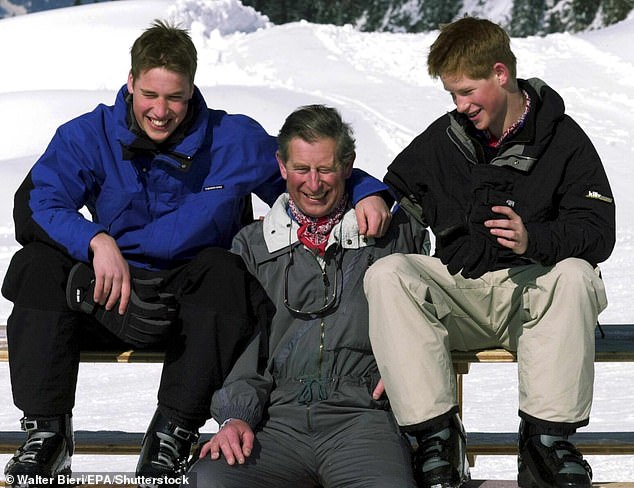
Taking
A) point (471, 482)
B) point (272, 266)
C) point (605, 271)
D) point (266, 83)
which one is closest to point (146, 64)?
point (272, 266)

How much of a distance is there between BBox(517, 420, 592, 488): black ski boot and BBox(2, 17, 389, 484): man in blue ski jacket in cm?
79

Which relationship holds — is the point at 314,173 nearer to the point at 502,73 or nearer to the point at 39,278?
the point at 502,73

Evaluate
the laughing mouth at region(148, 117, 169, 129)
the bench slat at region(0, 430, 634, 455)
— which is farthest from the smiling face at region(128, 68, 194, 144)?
the bench slat at region(0, 430, 634, 455)

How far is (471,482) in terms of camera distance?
3.23m

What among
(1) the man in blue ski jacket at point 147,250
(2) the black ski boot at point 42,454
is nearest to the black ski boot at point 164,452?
(1) the man in blue ski jacket at point 147,250

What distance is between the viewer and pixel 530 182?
11.1ft

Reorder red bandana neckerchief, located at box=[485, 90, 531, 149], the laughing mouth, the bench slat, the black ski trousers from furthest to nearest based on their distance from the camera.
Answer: the bench slat, the laughing mouth, red bandana neckerchief, located at box=[485, 90, 531, 149], the black ski trousers

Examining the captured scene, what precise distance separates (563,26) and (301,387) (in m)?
30.6

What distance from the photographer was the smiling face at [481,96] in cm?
332

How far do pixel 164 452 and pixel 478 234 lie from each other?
1.10 metres

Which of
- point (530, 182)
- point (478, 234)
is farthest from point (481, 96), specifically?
point (478, 234)

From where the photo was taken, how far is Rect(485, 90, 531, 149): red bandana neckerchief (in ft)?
11.2

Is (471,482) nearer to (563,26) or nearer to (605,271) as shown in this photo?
(605,271)

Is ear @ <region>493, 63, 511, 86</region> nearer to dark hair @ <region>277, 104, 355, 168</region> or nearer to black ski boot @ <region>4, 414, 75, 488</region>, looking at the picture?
dark hair @ <region>277, 104, 355, 168</region>
